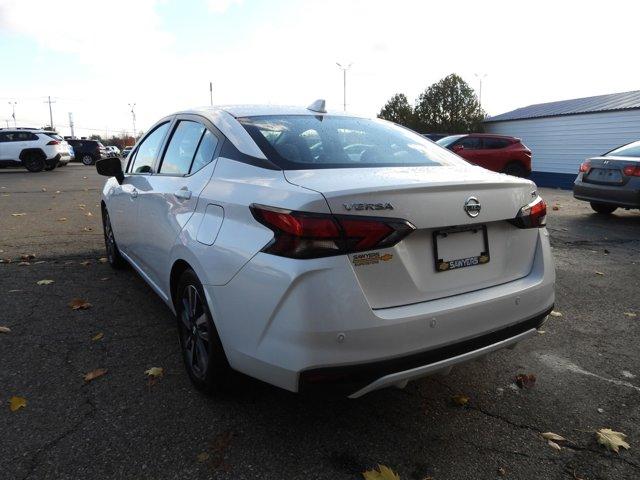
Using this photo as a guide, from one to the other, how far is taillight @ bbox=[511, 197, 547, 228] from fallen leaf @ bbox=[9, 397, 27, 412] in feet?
8.71

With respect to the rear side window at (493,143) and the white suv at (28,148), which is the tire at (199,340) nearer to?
the rear side window at (493,143)

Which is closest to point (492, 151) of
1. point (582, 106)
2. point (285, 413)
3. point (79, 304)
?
point (582, 106)

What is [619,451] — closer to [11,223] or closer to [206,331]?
[206,331]

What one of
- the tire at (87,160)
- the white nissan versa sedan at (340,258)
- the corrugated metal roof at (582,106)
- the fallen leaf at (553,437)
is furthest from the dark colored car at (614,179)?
the tire at (87,160)

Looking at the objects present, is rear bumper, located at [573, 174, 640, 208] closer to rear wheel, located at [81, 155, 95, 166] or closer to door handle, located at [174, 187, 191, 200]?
door handle, located at [174, 187, 191, 200]

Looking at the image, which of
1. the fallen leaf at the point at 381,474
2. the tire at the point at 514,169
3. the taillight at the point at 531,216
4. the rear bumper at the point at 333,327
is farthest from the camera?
the tire at the point at 514,169

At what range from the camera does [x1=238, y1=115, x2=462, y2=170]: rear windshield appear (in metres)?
2.59

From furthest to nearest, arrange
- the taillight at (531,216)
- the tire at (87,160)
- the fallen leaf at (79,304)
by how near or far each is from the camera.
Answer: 1. the tire at (87,160)
2. the fallen leaf at (79,304)
3. the taillight at (531,216)

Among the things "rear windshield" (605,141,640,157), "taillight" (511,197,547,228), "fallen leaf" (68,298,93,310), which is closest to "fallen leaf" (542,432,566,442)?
"taillight" (511,197,547,228)

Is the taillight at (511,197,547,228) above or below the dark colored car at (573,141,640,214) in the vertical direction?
above

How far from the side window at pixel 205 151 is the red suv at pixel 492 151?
13.7m

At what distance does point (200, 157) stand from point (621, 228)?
302 inches

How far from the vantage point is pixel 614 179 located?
8586mm

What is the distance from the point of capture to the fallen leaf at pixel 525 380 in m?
2.97
